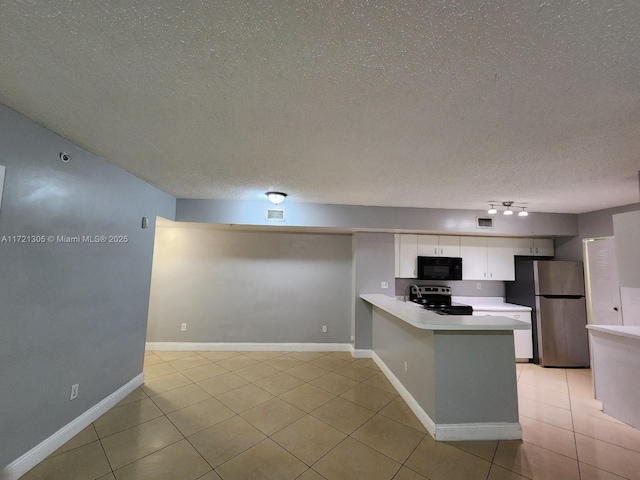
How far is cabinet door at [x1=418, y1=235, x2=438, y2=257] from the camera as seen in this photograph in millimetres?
4344

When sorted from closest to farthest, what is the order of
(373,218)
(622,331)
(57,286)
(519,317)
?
(57,286) < (622,331) < (373,218) < (519,317)

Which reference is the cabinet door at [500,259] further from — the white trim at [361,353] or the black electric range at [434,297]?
the white trim at [361,353]

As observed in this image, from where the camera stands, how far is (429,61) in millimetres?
1141

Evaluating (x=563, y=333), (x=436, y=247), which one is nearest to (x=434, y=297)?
(x=436, y=247)

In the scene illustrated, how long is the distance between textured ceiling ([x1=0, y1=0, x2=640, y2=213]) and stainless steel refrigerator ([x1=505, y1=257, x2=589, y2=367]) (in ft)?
7.03

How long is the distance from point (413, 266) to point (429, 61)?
11.7ft

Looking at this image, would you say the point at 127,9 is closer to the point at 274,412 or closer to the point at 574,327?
the point at 274,412

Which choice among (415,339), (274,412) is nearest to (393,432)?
(415,339)

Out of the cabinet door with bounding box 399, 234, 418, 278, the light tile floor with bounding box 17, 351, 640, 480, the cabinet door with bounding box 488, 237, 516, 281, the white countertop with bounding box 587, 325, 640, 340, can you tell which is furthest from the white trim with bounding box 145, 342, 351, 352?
the white countertop with bounding box 587, 325, 640, 340

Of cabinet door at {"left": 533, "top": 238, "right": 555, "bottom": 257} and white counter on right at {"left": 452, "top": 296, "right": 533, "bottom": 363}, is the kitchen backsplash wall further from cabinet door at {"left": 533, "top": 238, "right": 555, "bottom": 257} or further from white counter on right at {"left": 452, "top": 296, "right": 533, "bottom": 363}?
cabinet door at {"left": 533, "top": 238, "right": 555, "bottom": 257}

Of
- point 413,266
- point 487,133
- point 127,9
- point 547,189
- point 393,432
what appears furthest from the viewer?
point 413,266

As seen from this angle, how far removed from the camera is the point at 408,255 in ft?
14.3

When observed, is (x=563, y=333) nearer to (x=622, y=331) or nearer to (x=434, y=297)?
(x=622, y=331)

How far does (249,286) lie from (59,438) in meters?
2.69
